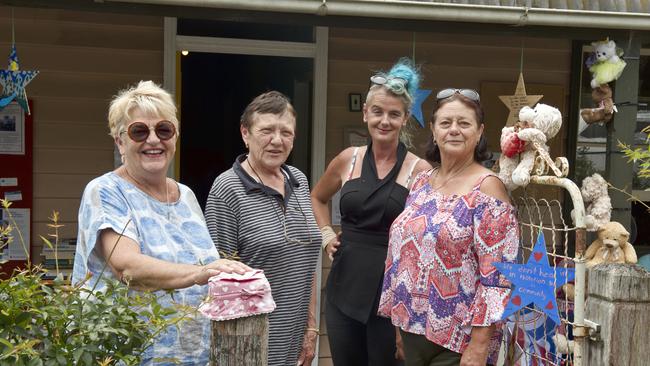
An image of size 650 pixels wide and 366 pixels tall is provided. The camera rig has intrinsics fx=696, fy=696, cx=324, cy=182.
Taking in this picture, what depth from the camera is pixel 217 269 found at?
5.77ft

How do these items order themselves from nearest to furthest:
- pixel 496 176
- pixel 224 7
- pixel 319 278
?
pixel 496 176 → pixel 224 7 → pixel 319 278

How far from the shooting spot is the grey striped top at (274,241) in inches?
102

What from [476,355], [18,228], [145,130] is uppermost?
[145,130]

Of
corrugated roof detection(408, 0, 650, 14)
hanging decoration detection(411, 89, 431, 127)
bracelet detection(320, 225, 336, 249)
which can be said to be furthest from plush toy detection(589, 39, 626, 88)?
bracelet detection(320, 225, 336, 249)

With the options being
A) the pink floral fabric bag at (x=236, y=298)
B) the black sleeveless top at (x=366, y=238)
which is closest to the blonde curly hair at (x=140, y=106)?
the pink floral fabric bag at (x=236, y=298)

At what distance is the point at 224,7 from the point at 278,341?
172cm

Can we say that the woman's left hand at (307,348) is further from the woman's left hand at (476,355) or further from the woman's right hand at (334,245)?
the woman's left hand at (476,355)

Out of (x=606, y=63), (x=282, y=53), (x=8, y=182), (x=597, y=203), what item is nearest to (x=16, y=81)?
(x=8, y=182)

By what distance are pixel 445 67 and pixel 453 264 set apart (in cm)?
304

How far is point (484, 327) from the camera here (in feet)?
7.62

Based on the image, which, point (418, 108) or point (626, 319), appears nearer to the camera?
point (626, 319)

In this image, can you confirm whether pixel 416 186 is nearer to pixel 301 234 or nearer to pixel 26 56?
pixel 301 234

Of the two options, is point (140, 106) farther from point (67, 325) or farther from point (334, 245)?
point (334, 245)

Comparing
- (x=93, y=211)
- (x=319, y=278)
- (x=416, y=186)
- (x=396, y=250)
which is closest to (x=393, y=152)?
(x=416, y=186)
